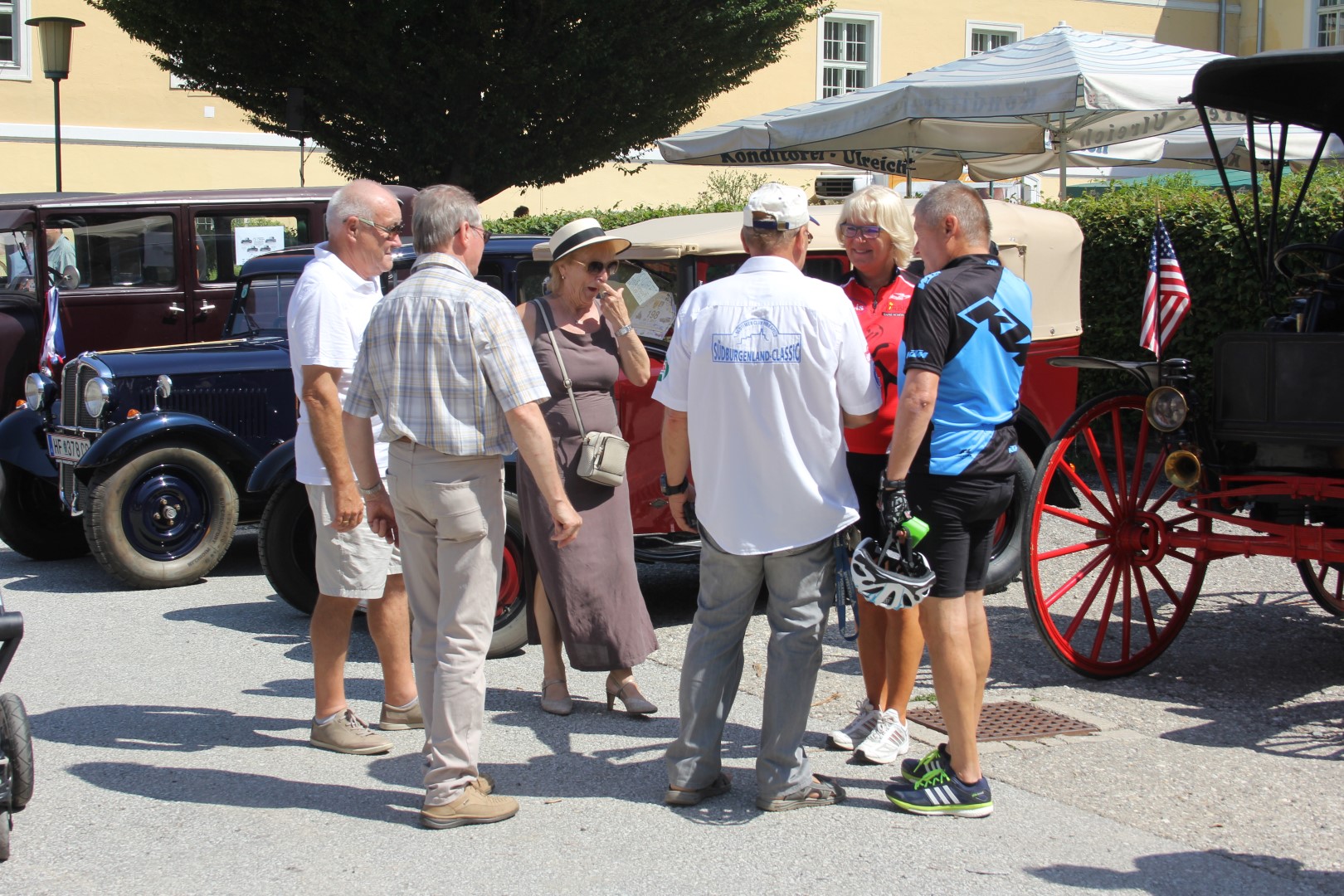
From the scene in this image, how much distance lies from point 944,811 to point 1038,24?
90.0 feet

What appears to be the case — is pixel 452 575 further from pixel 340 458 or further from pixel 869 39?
pixel 869 39

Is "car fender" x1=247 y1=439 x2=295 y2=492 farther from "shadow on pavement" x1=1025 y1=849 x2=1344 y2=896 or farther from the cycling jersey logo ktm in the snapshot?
"shadow on pavement" x1=1025 y1=849 x2=1344 y2=896

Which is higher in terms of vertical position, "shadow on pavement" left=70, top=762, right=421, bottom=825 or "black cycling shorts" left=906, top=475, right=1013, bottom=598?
"black cycling shorts" left=906, top=475, right=1013, bottom=598

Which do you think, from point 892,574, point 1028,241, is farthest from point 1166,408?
point 1028,241

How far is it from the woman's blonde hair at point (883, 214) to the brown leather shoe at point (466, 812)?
2.08 metres

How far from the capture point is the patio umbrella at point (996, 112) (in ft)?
32.7

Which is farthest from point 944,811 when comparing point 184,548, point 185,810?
point 184,548

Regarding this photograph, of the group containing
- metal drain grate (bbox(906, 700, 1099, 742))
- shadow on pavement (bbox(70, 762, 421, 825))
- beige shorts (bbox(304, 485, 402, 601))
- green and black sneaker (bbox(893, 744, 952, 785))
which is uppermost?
beige shorts (bbox(304, 485, 402, 601))

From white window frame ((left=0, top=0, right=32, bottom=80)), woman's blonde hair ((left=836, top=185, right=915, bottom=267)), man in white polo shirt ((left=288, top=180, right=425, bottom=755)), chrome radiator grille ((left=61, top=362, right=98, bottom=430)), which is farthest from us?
white window frame ((left=0, top=0, right=32, bottom=80))

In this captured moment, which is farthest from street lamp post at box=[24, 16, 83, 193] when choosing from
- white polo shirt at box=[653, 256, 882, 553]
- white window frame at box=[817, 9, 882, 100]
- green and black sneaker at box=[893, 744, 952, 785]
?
white window frame at box=[817, 9, 882, 100]

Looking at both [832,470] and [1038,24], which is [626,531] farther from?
[1038,24]

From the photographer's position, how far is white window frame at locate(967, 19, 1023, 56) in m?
28.0

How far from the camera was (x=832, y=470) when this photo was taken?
12.8 ft

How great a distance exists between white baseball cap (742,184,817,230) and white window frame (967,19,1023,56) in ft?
84.2
